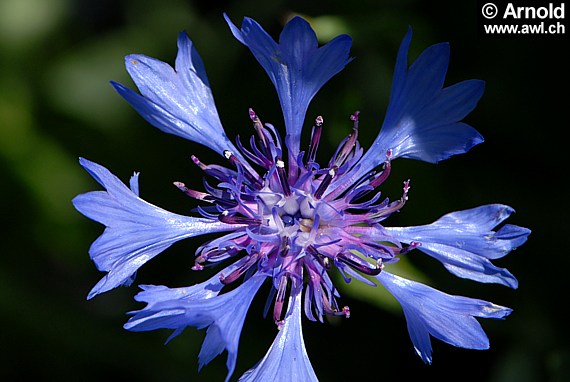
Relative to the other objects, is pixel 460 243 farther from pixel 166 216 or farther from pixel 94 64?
pixel 94 64

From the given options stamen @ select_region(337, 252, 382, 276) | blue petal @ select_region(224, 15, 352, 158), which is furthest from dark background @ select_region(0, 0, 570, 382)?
stamen @ select_region(337, 252, 382, 276)

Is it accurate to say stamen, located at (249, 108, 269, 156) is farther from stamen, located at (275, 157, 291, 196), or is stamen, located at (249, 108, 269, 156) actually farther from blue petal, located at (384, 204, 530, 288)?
blue petal, located at (384, 204, 530, 288)

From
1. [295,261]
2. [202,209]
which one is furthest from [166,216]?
[295,261]

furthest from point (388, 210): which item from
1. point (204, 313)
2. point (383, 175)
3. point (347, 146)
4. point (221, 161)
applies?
point (221, 161)

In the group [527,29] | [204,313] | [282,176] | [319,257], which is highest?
[527,29]

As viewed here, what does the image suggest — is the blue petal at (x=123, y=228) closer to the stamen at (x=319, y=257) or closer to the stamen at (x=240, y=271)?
the stamen at (x=240, y=271)

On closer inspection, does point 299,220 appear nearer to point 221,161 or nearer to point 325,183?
point 325,183
